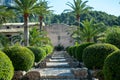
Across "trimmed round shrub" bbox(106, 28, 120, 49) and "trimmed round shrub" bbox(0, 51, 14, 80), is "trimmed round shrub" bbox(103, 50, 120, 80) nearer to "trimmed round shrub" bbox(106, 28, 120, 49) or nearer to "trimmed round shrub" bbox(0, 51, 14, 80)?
"trimmed round shrub" bbox(0, 51, 14, 80)

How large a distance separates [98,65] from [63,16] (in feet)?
360

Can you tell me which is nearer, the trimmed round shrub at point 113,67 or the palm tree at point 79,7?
the trimmed round shrub at point 113,67

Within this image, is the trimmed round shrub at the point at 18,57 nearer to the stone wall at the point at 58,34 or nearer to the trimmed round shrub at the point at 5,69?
the trimmed round shrub at the point at 5,69

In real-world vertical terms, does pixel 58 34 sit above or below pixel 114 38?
below

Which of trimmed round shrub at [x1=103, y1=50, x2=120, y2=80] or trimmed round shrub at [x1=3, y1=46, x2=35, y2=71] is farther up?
trimmed round shrub at [x1=103, y1=50, x2=120, y2=80]

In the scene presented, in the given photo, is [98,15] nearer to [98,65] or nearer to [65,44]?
[65,44]

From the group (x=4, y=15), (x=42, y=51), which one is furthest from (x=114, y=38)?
(x=42, y=51)

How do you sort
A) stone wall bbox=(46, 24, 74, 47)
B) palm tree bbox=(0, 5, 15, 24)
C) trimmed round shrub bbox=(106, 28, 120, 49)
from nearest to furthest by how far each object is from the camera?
trimmed round shrub bbox=(106, 28, 120, 49) < palm tree bbox=(0, 5, 15, 24) < stone wall bbox=(46, 24, 74, 47)

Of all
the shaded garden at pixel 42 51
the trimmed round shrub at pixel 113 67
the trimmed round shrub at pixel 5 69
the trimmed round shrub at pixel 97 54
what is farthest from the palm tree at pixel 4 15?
the trimmed round shrub at pixel 113 67

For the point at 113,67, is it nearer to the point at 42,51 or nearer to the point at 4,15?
the point at 4,15

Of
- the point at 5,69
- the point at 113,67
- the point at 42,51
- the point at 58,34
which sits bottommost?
the point at 58,34

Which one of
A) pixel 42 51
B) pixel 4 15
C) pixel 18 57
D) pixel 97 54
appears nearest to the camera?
pixel 18 57

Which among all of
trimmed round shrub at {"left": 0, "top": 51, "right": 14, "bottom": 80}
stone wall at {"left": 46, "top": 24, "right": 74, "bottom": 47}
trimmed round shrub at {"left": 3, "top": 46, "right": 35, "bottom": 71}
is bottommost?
stone wall at {"left": 46, "top": 24, "right": 74, "bottom": 47}

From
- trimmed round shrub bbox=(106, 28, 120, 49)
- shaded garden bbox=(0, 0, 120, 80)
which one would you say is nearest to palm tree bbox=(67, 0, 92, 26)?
shaded garden bbox=(0, 0, 120, 80)
